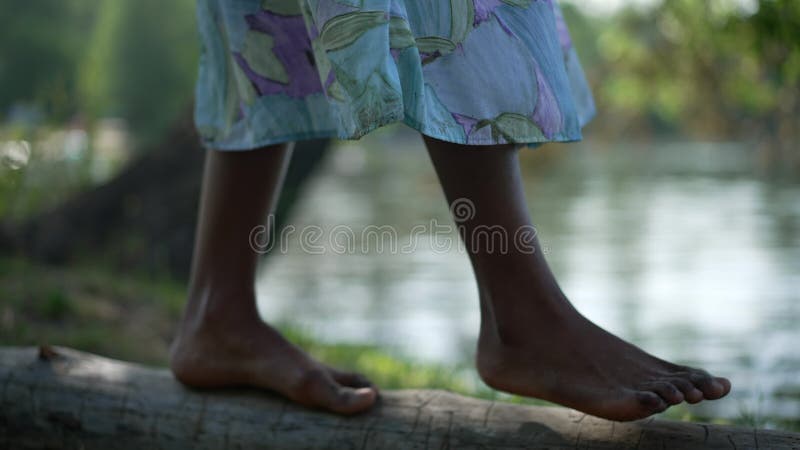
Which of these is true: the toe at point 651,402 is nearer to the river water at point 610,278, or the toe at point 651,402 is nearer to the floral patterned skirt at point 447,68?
the floral patterned skirt at point 447,68

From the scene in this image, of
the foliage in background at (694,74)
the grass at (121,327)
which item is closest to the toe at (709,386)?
the grass at (121,327)

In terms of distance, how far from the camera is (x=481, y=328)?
1.68m

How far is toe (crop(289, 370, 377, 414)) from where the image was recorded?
67.8 inches

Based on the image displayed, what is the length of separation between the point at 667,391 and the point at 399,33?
2.20ft

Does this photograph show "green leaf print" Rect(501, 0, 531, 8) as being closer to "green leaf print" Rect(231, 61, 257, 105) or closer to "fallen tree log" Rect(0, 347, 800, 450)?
"green leaf print" Rect(231, 61, 257, 105)

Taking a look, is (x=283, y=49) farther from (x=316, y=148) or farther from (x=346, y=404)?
(x=316, y=148)

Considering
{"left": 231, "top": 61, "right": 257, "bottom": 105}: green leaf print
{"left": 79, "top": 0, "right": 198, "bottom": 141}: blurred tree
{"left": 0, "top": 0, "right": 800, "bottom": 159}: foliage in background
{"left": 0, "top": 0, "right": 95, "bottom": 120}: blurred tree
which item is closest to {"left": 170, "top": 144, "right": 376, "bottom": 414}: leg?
{"left": 231, "top": 61, "right": 257, "bottom": 105}: green leaf print

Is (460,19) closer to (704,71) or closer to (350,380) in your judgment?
(350,380)

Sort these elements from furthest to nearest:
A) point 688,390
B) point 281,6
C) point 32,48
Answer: point 32,48
point 281,6
point 688,390

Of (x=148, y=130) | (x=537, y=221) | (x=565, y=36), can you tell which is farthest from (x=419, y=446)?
(x=148, y=130)

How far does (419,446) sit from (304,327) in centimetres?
320

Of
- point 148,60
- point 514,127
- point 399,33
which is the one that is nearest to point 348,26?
point 399,33

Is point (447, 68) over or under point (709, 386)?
over

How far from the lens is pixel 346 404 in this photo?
1.72m
